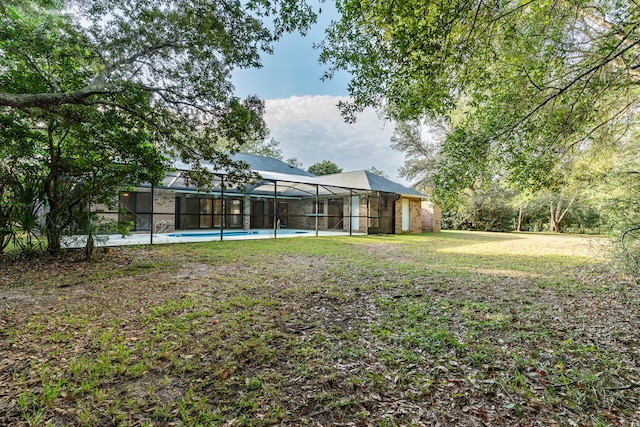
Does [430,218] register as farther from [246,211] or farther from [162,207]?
[162,207]

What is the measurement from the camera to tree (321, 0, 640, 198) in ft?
12.3

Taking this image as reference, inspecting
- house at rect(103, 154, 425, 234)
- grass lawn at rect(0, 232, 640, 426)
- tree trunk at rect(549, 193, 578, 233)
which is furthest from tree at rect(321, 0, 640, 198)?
tree trunk at rect(549, 193, 578, 233)

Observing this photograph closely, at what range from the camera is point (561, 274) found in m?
5.66

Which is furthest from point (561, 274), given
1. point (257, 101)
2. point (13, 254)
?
point (13, 254)

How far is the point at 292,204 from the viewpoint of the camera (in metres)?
19.4

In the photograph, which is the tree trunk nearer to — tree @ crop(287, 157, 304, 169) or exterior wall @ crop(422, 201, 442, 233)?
exterior wall @ crop(422, 201, 442, 233)

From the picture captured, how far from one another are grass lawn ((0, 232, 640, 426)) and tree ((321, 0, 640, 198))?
5.94 feet

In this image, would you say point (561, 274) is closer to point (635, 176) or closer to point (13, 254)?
point (635, 176)

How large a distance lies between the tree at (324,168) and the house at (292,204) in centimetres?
1159

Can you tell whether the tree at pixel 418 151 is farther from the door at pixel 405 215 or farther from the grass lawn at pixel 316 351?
the grass lawn at pixel 316 351

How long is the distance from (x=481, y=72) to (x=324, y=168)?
26247 millimetres

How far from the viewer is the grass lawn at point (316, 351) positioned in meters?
1.83

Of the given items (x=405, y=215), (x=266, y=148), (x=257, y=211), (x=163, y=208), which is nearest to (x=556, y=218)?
(x=405, y=215)

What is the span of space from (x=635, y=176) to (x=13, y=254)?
1240 cm
